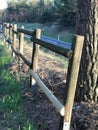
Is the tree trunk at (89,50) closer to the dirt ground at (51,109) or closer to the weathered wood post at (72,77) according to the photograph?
the dirt ground at (51,109)

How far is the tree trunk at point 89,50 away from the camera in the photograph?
18.3ft

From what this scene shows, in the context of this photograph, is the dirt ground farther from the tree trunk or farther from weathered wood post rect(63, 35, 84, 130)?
weathered wood post rect(63, 35, 84, 130)

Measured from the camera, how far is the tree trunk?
5590 mm

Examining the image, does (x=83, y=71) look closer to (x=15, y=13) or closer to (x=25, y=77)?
(x=25, y=77)

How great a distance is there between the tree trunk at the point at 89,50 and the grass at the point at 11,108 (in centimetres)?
109

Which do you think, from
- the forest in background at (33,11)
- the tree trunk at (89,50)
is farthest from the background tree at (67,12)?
the tree trunk at (89,50)

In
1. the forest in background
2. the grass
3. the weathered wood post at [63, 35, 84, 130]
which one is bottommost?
the forest in background

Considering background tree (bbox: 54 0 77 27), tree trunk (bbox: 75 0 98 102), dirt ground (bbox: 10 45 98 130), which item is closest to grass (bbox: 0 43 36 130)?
dirt ground (bbox: 10 45 98 130)

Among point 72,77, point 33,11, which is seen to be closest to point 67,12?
point 33,11

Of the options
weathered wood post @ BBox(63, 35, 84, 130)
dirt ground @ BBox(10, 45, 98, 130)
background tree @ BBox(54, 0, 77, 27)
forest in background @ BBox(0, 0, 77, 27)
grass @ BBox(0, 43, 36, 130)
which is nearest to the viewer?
weathered wood post @ BBox(63, 35, 84, 130)

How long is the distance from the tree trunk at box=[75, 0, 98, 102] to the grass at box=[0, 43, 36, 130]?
1090mm

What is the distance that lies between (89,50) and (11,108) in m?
1.75

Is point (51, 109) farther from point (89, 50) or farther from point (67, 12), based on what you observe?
point (67, 12)

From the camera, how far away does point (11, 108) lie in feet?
20.6
